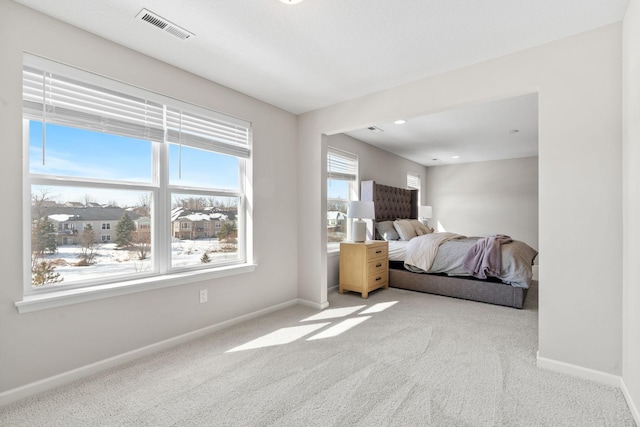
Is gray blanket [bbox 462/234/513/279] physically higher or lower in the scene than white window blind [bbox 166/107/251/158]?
lower

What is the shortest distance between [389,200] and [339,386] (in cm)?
419

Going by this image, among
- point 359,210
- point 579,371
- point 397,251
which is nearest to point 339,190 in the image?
point 359,210

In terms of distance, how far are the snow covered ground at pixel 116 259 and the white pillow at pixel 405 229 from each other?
10.9 ft

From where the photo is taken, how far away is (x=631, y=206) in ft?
5.91

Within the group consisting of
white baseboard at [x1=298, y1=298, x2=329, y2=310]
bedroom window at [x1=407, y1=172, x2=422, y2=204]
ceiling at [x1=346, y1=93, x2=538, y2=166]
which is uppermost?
ceiling at [x1=346, y1=93, x2=538, y2=166]

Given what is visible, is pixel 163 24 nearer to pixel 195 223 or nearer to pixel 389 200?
pixel 195 223

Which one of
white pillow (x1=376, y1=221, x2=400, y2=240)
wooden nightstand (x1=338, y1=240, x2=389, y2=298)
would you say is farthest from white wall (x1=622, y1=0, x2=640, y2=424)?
white pillow (x1=376, y1=221, x2=400, y2=240)

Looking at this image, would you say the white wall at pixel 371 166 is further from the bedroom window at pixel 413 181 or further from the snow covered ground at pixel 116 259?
the snow covered ground at pixel 116 259

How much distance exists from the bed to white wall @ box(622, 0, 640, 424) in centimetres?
175

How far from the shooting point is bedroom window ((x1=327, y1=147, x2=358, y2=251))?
15.6ft

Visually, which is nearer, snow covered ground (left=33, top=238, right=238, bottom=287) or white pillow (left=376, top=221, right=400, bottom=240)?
snow covered ground (left=33, top=238, right=238, bottom=287)

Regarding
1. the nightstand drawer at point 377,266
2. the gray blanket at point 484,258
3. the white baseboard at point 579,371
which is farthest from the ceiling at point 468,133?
the white baseboard at point 579,371

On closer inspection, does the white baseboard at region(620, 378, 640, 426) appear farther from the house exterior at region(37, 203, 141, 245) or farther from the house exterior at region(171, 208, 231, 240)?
the house exterior at region(37, 203, 141, 245)

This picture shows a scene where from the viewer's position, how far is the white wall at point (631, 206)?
5.54 ft
